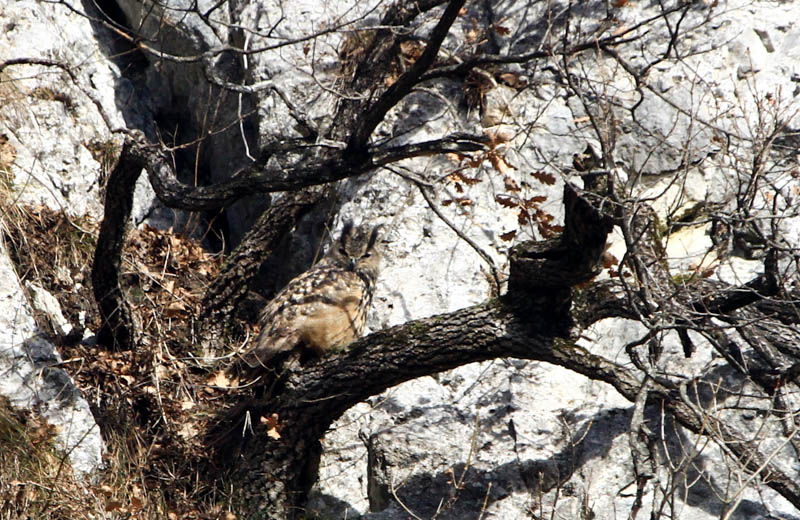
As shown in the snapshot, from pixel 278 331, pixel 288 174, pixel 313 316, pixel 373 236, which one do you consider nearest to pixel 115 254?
pixel 278 331

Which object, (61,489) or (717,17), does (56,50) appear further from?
(717,17)

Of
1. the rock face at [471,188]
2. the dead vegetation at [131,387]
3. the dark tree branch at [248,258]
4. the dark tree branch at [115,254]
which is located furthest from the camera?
the dark tree branch at [248,258]

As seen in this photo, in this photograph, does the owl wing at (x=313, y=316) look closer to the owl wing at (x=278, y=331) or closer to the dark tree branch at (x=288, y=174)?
the owl wing at (x=278, y=331)

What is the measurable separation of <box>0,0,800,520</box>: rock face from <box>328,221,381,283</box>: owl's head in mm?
254

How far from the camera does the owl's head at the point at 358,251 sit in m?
5.68

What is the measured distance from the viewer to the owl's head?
568 centimetres

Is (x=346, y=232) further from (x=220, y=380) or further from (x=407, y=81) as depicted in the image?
(x=407, y=81)

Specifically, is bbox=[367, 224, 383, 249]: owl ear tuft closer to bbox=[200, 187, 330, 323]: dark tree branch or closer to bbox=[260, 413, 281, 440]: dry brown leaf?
bbox=[200, 187, 330, 323]: dark tree branch

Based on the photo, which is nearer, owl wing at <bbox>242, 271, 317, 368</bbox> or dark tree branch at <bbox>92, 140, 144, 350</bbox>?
dark tree branch at <bbox>92, 140, 144, 350</bbox>

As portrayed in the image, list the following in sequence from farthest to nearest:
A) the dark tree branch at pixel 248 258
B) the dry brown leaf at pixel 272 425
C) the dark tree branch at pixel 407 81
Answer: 1. the dark tree branch at pixel 248 258
2. the dry brown leaf at pixel 272 425
3. the dark tree branch at pixel 407 81

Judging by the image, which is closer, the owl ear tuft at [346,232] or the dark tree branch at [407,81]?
the dark tree branch at [407,81]

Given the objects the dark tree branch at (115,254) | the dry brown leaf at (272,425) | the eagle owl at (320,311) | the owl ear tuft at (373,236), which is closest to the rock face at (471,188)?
the owl ear tuft at (373,236)

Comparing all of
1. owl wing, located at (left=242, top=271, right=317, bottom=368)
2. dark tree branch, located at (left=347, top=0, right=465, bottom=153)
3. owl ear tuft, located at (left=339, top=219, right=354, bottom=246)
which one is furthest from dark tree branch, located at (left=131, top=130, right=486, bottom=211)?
owl ear tuft, located at (left=339, top=219, right=354, bottom=246)

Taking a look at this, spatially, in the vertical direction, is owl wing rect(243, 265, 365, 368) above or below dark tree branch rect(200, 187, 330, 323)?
below
